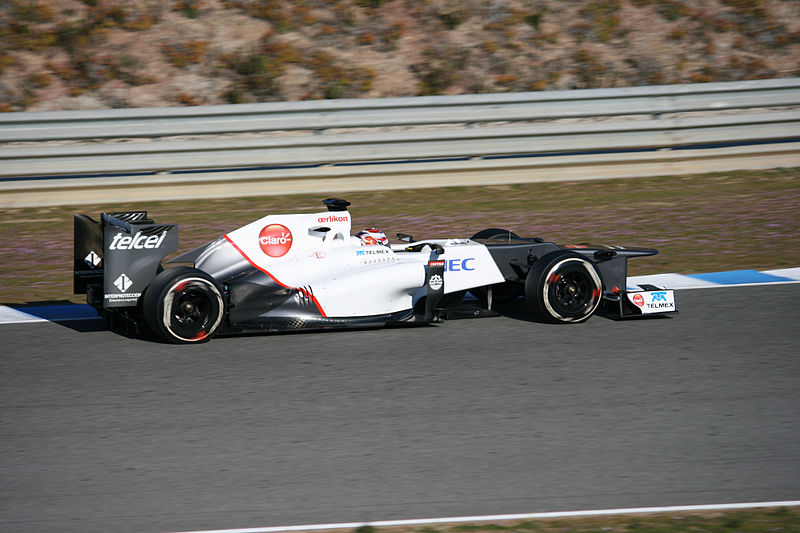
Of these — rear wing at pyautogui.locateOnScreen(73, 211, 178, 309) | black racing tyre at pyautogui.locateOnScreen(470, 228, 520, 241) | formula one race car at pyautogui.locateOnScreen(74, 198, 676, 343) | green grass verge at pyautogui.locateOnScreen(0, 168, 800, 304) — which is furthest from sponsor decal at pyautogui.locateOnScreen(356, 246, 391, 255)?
green grass verge at pyautogui.locateOnScreen(0, 168, 800, 304)

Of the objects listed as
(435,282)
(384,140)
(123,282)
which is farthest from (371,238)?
(384,140)

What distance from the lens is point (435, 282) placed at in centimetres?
736

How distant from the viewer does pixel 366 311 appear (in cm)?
727

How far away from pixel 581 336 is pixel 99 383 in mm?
3331

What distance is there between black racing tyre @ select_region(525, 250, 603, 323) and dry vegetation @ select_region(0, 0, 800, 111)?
973 cm

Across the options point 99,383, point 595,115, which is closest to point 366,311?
point 99,383

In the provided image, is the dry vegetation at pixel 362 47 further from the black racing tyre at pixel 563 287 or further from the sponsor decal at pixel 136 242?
the black racing tyre at pixel 563 287

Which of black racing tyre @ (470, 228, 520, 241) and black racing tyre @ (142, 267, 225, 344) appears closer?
black racing tyre @ (142, 267, 225, 344)

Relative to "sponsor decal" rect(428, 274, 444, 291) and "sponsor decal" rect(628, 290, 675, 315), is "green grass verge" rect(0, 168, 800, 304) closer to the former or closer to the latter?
"sponsor decal" rect(628, 290, 675, 315)

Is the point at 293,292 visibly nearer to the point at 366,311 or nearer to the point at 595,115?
the point at 366,311

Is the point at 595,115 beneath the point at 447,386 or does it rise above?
above

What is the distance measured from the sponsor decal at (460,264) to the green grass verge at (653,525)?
3.40 m

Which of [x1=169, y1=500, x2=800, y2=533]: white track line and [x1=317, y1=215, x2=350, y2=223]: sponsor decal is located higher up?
[x1=317, y1=215, x2=350, y2=223]: sponsor decal

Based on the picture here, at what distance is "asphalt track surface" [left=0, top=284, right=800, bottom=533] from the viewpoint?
441 centimetres
